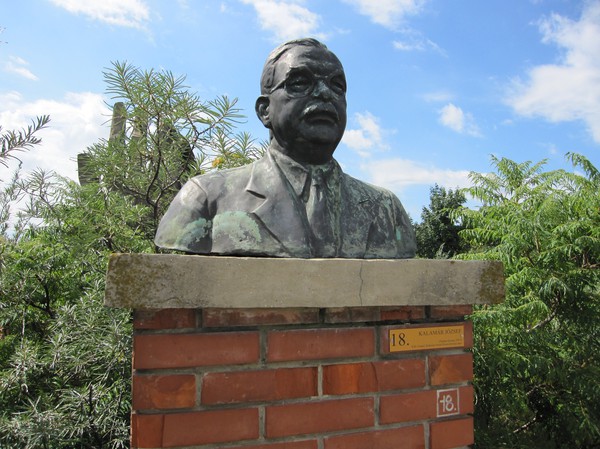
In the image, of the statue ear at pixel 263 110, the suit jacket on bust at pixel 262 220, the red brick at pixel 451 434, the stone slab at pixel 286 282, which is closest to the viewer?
the stone slab at pixel 286 282

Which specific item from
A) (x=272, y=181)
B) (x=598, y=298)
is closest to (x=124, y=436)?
(x=272, y=181)

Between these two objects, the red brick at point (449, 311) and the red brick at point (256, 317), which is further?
the red brick at point (449, 311)

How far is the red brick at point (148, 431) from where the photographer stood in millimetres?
1326

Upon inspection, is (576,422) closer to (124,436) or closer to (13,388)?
(124,436)

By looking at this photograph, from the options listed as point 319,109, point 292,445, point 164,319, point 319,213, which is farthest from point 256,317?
point 319,109

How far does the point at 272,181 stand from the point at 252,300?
0.72 m

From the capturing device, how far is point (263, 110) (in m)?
2.18

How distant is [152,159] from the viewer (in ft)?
11.1

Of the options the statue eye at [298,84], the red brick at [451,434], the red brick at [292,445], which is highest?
the statue eye at [298,84]

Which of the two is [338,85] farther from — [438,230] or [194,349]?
[438,230]

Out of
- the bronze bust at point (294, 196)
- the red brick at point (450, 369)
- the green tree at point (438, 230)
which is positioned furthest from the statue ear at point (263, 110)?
the green tree at point (438, 230)

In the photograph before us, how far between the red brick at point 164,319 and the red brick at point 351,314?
408 millimetres

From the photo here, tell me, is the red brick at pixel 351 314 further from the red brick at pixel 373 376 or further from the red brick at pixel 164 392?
the red brick at pixel 164 392

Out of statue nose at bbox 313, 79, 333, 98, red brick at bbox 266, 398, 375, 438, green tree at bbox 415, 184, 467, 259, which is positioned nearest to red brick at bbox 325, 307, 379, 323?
red brick at bbox 266, 398, 375, 438
